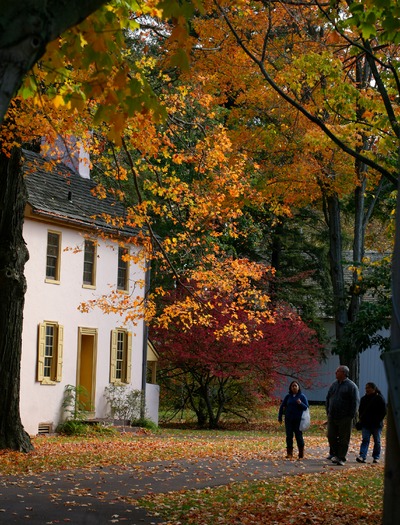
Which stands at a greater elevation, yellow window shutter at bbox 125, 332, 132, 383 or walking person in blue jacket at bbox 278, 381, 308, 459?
yellow window shutter at bbox 125, 332, 132, 383

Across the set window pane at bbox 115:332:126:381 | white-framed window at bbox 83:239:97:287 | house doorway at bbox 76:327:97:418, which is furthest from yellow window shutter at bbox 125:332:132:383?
white-framed window at bbox 83:239:97:287

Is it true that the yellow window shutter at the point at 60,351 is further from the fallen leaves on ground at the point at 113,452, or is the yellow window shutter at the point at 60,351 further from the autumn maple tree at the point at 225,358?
the autumn maple tree at the point at 225,358

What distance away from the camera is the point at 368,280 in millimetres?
23312

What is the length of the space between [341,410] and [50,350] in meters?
12.1

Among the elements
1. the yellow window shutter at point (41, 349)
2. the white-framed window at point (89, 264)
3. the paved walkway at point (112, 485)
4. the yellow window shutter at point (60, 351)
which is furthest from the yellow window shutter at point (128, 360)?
the paved walkway at point (112, 485)

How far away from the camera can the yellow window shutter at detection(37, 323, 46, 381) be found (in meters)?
28.2

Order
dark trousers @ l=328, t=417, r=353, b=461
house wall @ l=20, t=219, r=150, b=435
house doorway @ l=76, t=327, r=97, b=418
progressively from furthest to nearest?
1. house doorway @ l=76, t=327, r=97, b=418
2. house wall @ l=20, t=219, r=150, b=435
3. dark trousers @ l=328, t=417, r=353, b=461

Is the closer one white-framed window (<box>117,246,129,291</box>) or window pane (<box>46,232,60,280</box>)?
window pane (<box>46,232,60,280</box>)

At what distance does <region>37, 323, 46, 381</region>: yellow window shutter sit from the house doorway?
199cm

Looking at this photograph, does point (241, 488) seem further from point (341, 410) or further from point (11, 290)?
point (11, 290)

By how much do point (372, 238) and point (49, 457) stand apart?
60.9ft

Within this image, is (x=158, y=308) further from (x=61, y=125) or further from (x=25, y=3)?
(x=25, y=3)

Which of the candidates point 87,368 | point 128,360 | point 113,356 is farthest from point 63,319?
point 128,360

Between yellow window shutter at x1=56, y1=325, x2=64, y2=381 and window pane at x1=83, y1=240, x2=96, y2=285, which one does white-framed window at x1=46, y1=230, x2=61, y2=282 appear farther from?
window pane at x1=83, y1=240, x2=96, y2=285
